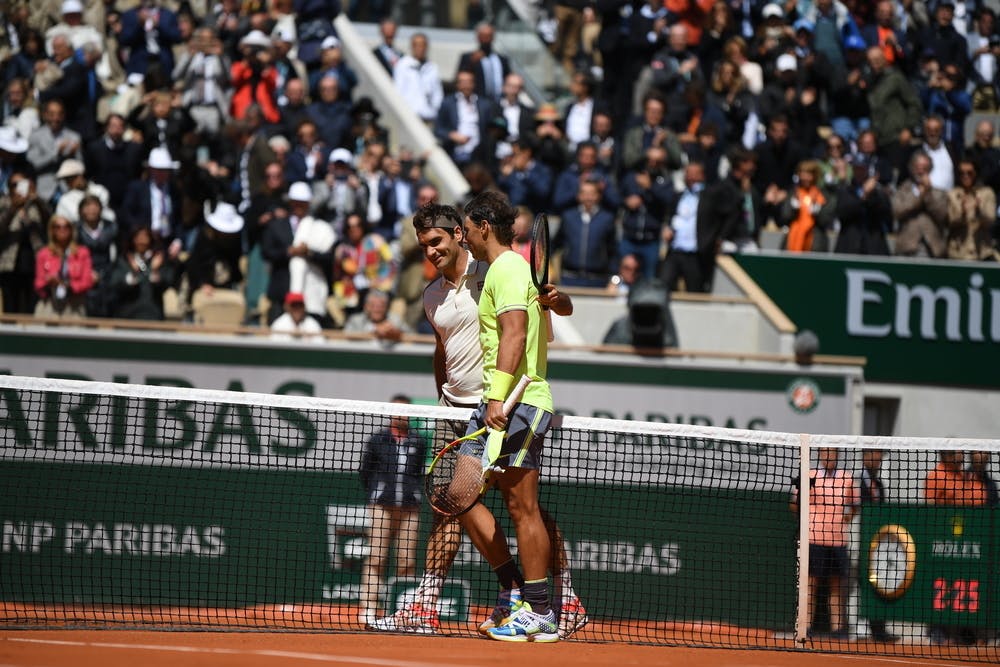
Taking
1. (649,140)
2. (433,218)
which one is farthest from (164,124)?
(433,218)

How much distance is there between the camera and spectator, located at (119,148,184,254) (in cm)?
1552

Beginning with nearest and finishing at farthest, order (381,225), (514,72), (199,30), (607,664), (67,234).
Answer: (607,664) → (67,234) → (381,225) → (199,30) → (514,72)

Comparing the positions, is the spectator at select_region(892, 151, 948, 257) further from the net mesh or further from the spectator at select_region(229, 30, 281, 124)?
the spectator at select_region(229, 30, 281, 124)

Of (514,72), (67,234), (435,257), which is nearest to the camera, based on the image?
(435,257)

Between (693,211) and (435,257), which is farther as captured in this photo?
(693,211)

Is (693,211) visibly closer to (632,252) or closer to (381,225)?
(632,252)

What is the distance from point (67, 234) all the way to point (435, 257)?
279 inches

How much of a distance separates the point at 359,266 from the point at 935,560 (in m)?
6.48

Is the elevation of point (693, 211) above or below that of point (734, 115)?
below

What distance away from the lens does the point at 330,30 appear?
1844 centimetres

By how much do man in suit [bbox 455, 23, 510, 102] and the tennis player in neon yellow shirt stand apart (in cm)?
988

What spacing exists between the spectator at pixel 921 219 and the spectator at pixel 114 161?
27.6ft

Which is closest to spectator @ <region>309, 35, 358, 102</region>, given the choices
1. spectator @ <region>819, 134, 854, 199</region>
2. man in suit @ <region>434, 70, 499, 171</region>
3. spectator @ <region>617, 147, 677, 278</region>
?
man in suit @ <region>434, 70, 499, 171</region>

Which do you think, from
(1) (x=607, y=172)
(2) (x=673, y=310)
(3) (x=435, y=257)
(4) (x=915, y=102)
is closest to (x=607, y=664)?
(3) (x=435, y=257)
